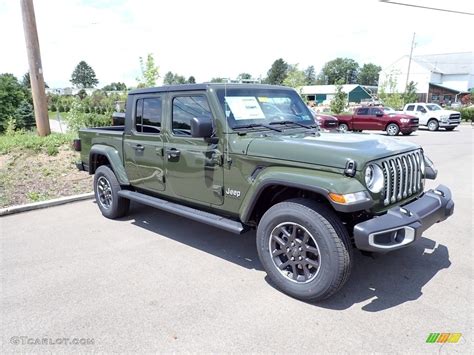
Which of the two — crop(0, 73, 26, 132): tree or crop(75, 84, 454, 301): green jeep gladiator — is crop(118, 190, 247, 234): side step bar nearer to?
crop(75, 84, 454, 301): green jeep gladiator

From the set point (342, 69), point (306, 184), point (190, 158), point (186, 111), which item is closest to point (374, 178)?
point (306, 184)

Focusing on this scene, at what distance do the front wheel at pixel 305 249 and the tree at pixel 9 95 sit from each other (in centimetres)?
3956

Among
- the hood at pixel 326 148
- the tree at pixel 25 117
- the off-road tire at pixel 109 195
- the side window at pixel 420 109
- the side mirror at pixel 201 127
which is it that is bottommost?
the tree at pixel 25 117

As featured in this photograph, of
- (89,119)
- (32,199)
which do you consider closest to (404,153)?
(32,199)

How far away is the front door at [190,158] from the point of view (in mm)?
4035

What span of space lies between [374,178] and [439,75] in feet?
279

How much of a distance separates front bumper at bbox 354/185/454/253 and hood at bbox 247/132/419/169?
1.67 feet

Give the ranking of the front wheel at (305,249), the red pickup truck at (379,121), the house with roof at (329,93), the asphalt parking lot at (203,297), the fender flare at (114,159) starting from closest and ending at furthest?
1. the asphalt parking lot at (203,297)
2. the front wheel at (305,249)
3. the fender flare at (114,159)
4. the red pickup truck at (379,121)
5. the house with roof at (329,93)

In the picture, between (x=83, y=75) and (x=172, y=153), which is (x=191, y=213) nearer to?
(x=172, y=153)

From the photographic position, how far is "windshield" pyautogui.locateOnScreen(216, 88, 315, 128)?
13.2ft

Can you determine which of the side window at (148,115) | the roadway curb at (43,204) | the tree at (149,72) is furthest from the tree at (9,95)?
the side window at (148,115)

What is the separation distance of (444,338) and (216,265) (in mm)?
2240

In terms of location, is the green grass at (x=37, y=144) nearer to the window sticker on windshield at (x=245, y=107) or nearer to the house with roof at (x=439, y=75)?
the window sticker on windshield at (x=245, y=107)

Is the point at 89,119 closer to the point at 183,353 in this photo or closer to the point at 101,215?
the point at 101,215
